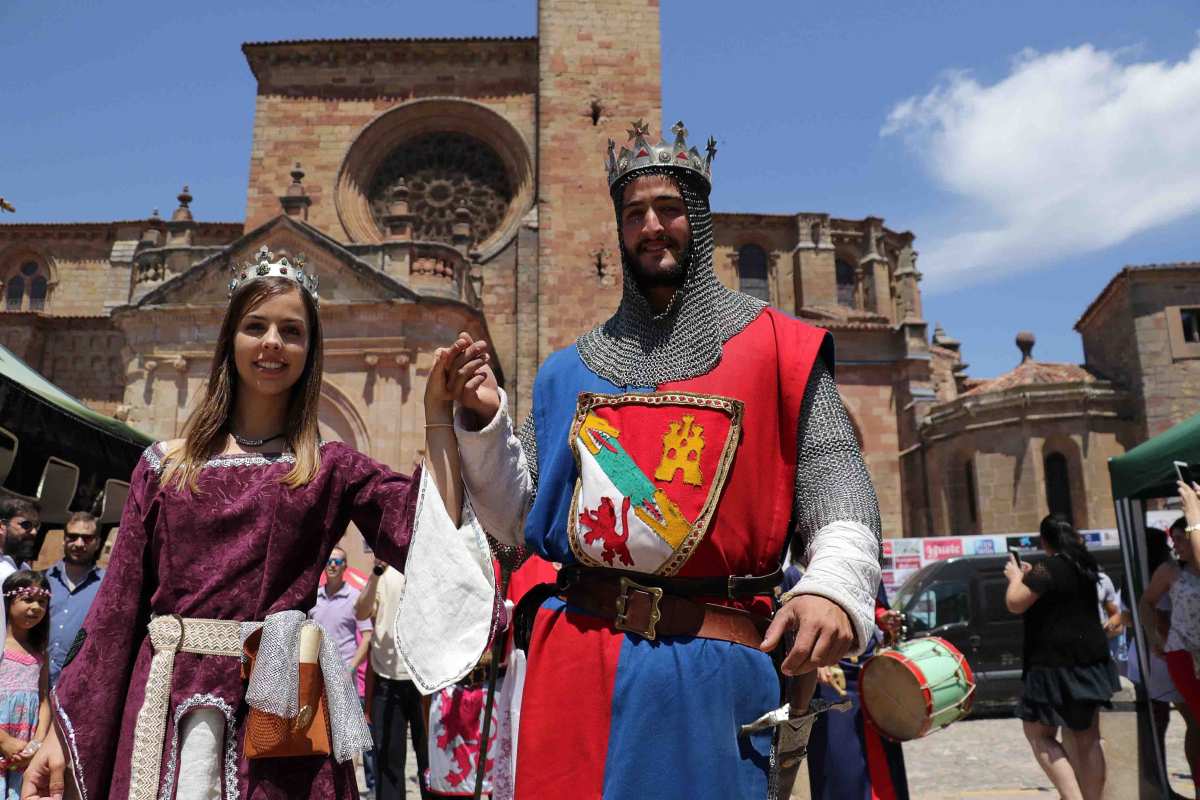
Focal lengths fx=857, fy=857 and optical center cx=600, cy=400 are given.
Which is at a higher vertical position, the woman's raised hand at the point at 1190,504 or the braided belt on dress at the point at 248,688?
the woman's raised hand at the point at 1190,504

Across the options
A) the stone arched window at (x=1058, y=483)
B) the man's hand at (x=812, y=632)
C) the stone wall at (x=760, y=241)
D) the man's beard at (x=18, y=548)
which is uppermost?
the stone wall at (x=760, y=241)

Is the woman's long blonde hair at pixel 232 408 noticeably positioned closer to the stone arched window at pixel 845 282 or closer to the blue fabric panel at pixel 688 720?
the blue fabric panel at pixel 688 720

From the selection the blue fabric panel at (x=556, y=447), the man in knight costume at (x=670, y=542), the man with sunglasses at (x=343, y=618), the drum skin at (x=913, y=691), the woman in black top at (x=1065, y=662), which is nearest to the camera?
the man in knight costume at (x=670, y=542)

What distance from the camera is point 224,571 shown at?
205 cm

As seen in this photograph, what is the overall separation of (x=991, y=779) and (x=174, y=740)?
7.22m

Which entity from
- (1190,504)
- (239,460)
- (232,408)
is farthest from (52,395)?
(1190,504)

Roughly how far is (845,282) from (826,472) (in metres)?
31.4

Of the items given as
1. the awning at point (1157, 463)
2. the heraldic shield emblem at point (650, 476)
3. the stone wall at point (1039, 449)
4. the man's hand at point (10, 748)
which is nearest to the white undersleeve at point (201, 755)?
the heraldic shield emblem at point (650, 476)

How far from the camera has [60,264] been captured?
28938 mm

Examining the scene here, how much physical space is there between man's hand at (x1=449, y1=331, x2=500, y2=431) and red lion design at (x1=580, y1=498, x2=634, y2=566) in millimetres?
321

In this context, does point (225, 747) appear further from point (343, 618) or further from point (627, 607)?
point (343, 618)

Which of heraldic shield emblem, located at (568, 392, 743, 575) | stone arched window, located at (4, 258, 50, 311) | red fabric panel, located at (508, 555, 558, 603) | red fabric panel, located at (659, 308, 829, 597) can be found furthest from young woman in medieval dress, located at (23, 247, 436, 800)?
stone arched window, located at (4, 258, 50, 311)

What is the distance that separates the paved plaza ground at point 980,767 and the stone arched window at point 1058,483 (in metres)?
13.5

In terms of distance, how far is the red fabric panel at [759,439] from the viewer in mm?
1916
